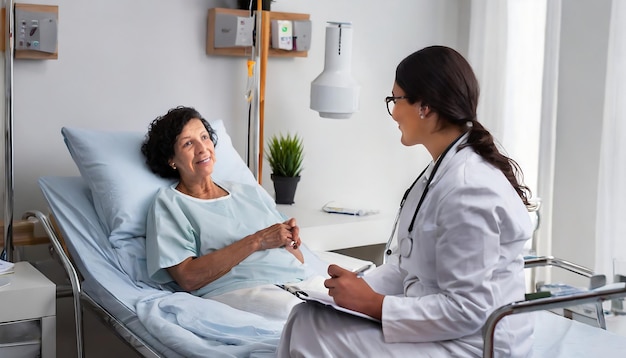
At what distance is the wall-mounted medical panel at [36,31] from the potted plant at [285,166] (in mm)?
1055

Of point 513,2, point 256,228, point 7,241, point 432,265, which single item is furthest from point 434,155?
point 513,2

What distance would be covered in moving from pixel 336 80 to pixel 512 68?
1.05m

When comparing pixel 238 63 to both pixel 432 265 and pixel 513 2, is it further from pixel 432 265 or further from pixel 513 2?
pixel 432 265

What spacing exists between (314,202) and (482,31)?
121cm

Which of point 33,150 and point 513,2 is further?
point 513,2

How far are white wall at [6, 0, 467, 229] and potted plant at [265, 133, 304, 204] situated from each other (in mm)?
148

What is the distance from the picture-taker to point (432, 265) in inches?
76.0

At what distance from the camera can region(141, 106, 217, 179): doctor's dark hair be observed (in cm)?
297

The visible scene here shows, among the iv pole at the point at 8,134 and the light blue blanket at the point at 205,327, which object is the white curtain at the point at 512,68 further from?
the iv pole at the point at 8,134

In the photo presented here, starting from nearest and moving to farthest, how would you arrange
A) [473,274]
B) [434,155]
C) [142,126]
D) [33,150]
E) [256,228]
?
[473,274] < [434,155] < [256,228] < [33,150] < [142,126]

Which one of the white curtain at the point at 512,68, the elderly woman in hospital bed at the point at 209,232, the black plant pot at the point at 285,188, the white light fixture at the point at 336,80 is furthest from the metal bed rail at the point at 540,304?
the white curtain at the point at 512,68

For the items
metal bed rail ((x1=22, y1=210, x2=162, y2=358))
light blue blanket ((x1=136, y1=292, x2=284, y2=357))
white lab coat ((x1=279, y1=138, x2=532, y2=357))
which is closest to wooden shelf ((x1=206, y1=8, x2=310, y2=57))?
metal bed rail ((x1=22, y1=210, x2=162, y2=358))

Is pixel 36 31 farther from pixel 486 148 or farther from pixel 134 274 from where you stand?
pixel 486 148

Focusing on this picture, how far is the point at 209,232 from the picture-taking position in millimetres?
2838
